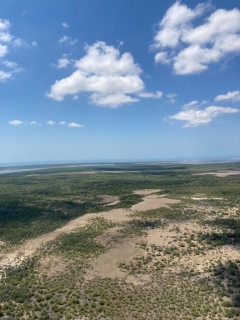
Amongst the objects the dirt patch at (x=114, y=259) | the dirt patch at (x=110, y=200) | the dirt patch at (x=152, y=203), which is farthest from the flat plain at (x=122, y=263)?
the dirt patch at (x=110, y=200)

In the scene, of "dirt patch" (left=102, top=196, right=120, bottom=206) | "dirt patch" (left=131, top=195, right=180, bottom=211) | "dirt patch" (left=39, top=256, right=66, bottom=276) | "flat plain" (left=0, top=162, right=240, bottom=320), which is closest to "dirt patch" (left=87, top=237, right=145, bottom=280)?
"flat plain" (left=0, top=162, right=240, bottom=320)

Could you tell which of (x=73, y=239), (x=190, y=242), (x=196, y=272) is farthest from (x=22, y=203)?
(x=196, y=272)

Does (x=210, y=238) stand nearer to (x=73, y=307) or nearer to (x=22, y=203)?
(x=73, y=307)

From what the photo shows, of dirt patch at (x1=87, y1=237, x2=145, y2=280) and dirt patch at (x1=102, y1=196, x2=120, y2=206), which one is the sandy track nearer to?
dirt patch at (x1=102, y1=196, x2=120, y2=206)

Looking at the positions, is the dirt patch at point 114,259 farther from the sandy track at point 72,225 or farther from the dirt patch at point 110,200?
the dirt patch at point 110,200

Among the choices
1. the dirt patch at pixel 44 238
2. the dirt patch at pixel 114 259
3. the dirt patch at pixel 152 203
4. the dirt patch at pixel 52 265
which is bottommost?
the dirt patch at pixel 114 259

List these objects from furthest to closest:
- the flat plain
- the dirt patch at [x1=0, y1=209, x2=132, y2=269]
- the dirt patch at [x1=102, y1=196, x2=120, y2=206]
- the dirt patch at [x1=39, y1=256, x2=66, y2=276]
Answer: the dirt patch at [x1=102, y1=196, x2=120, y2=206]
the dirt patch at [x1=0, y1=209, x2=132, y2=269]
the dirt patch at [x1=39, y1=256, x2=66, y2=276]
the flat plain
